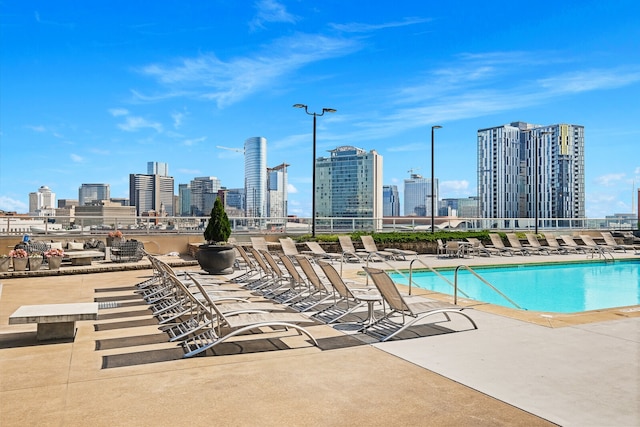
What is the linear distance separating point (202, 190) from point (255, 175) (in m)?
14.1

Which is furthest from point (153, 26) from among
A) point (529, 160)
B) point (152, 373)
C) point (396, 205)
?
point (396, 205)

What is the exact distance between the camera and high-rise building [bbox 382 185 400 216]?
10731 centimetres

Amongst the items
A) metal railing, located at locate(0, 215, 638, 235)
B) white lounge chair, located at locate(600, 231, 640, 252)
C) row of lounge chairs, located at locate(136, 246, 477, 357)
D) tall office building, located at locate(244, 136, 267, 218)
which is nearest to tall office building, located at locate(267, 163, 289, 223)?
tall office building, located at locate(244, 136, 267, 218)

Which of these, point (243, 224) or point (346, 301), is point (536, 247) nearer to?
point (243, 224)

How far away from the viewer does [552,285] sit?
14172mm

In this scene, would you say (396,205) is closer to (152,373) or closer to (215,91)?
(215,91)

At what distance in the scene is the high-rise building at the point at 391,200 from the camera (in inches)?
4225

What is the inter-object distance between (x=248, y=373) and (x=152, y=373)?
890 millimetres

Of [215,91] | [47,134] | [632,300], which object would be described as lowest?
[632,300]

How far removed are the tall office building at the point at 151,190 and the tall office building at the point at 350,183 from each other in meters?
44.9

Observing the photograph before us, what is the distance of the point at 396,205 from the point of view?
4365 inches

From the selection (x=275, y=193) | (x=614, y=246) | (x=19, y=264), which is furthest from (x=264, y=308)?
(x=275, y=193)

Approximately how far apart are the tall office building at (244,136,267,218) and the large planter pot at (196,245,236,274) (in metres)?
60.3

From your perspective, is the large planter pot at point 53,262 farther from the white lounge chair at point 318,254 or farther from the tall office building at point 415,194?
the tall office building at point 415,194
